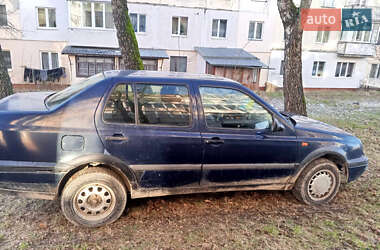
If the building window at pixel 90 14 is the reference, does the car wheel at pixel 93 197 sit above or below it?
below

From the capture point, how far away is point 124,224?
3.06m

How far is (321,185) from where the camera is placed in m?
3.68

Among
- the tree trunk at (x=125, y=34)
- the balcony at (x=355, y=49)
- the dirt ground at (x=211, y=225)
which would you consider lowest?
the dirt ground at (x=211, y=225)

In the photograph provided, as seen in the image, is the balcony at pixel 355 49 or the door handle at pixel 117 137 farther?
the balcony at pixel 355 49

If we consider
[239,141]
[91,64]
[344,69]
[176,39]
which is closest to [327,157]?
[239,141]

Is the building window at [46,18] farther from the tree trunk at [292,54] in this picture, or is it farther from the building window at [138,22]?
the tree trunk at [292,54]

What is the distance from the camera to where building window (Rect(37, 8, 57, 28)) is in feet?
55.4

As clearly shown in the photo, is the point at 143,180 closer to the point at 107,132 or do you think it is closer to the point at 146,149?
the point at 146,149

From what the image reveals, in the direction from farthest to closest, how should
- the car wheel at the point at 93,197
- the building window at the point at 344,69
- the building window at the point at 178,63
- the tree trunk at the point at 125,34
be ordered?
the building window at the point at 344,69, the building window at the point at 178,63, the tree trunk at the point at 125,34, the car wheel at the point at 93,197

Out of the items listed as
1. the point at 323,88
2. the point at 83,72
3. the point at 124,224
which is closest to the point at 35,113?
the point at 124,224

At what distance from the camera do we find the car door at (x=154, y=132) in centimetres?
284

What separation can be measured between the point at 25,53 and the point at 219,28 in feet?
43.9

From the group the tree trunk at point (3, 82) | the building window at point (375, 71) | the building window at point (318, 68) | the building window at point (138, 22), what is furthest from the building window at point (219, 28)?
the tree trunk at point (3, 82)

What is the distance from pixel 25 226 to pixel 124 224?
3.68 feet
